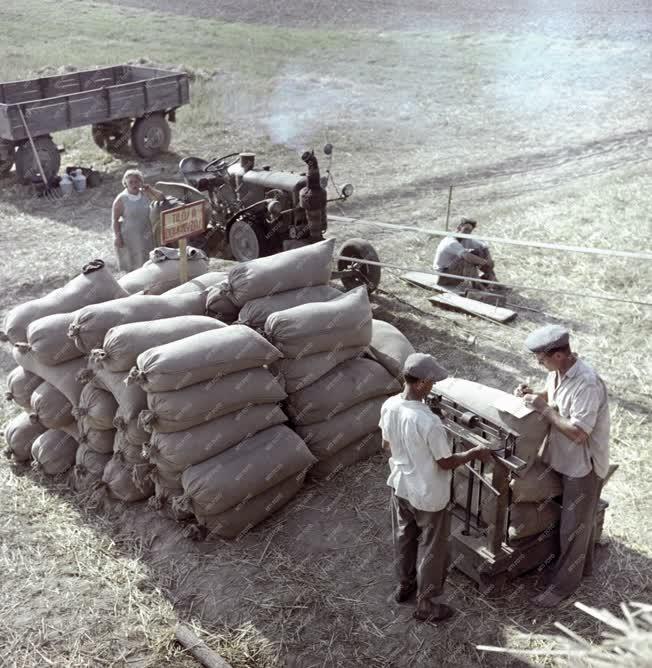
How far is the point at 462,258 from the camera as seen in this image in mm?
8367

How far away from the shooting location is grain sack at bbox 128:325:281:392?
466 centimetres

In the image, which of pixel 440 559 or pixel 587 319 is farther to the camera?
pixel 587 319

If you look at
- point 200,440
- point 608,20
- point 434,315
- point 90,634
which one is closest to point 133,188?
point 434,315

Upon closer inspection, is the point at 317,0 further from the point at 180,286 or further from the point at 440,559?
the point at 440,559

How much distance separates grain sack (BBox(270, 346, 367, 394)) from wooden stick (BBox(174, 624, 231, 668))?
64.5 inches

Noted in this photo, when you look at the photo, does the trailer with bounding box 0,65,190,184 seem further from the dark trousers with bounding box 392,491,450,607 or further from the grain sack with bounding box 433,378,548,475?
the dark trousers with bounding box 392,491,450,607

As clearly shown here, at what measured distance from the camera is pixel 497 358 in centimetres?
708

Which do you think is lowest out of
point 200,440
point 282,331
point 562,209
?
point 562,209

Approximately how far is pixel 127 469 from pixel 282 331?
131 cm

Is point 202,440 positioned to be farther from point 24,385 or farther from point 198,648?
point 24,385

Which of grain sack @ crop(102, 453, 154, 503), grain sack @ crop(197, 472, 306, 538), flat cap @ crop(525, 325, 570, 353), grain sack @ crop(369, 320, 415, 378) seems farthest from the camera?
grain sack @ crop(369, 320, 415, 378)

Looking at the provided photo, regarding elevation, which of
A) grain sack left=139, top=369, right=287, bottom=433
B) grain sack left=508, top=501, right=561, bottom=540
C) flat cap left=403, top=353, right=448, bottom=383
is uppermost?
flat cap left=403, top=353, right=448, bottom=383

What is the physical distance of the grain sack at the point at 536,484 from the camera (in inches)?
163

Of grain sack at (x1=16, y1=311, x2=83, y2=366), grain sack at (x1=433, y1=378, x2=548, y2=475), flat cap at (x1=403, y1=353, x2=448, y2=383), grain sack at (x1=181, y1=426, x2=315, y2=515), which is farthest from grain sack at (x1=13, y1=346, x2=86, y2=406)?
flat cap at (x1=403, y1=353, x2=448, y2=383)
